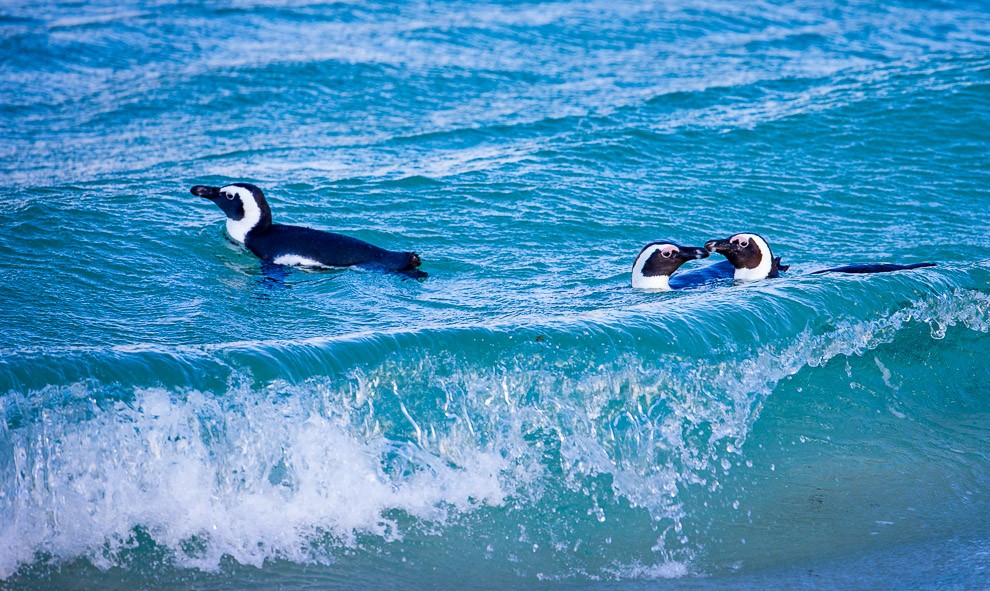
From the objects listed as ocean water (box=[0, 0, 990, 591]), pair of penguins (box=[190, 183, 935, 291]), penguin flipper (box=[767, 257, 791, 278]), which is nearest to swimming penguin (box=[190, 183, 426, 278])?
pair of penguins (box=[190, 183, 935, 291])

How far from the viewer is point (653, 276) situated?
24.0ft

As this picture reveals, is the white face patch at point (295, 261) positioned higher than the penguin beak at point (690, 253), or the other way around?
the penguin beak at point (690, 253)

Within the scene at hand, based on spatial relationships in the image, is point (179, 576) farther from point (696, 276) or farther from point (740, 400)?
point (696, 276)

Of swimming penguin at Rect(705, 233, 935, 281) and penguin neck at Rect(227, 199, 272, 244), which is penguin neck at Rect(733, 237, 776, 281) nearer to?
swimming penguin at Rect(705, 233, 935, 281)

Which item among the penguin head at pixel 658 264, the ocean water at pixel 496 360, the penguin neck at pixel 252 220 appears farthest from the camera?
the penguin neck at pixel 252 220

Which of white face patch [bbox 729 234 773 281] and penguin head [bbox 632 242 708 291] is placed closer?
penguin head [bbox 632 242 708 291]

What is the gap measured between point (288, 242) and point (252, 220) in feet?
1.73

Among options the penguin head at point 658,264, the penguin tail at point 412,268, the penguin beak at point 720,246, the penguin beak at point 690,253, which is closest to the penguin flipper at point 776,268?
the penguin beak at point 720,246

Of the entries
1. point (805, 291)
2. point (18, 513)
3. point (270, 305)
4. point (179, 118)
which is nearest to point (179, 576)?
point (18, 513)

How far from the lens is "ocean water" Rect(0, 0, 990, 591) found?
4.66 meters

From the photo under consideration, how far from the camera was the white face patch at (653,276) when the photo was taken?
7.30 m

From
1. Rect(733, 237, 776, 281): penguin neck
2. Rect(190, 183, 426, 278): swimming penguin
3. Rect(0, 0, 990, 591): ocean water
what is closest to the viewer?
Rect(0, 0, 990, 591): ocean water

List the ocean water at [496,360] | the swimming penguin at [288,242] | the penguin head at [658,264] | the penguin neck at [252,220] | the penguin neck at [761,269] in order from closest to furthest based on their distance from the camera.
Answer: the ocean water at [496,360], the penguin head at [658,264], the penguin neck at [761,269], the swimming penguin at [288,242], the penguin neck at [252,220]

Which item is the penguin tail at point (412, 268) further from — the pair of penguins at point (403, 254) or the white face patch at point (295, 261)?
the white face patch at point (295, 261)
